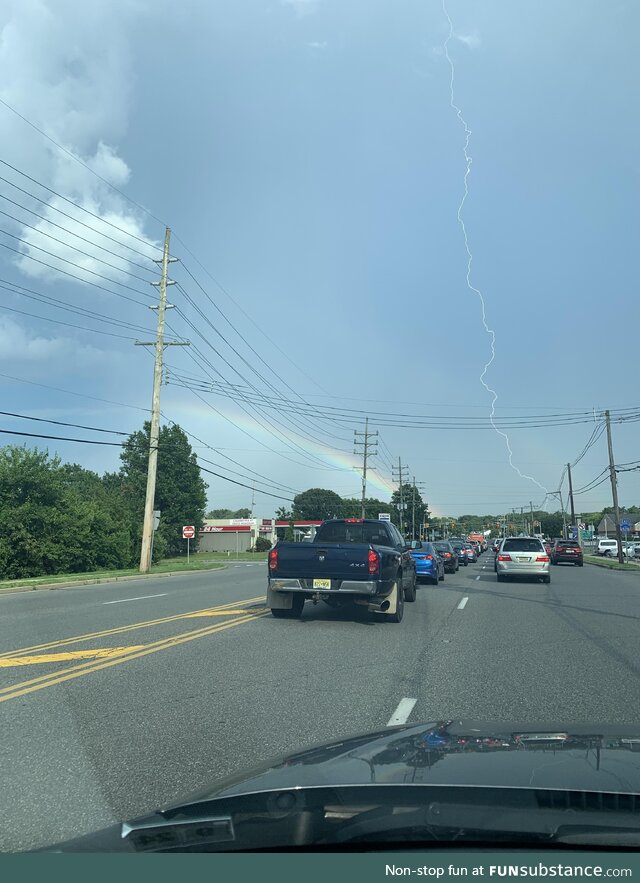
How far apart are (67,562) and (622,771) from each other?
35.6 meters

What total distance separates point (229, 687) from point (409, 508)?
384 feet

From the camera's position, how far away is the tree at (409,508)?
383ft

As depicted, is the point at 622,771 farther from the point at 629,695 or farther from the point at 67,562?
the point at 67,562

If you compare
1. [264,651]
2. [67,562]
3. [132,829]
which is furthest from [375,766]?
[67,562]

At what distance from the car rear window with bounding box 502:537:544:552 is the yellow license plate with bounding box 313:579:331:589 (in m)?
15.5

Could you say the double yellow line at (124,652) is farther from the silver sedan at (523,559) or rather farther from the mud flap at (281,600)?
the silver sedan at (523,559)

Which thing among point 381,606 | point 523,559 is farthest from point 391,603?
point 523,559

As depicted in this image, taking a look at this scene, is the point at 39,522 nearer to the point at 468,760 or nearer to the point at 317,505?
the point at 468,760

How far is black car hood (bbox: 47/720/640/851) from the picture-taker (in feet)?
10.1

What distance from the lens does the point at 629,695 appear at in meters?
7.19

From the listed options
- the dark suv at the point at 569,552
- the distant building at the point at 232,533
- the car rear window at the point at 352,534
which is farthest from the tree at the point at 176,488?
the car rear window at the point at 352,534

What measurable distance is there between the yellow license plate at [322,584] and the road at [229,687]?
0.74 m

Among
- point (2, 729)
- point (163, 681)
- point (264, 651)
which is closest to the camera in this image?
point (2, 729)
